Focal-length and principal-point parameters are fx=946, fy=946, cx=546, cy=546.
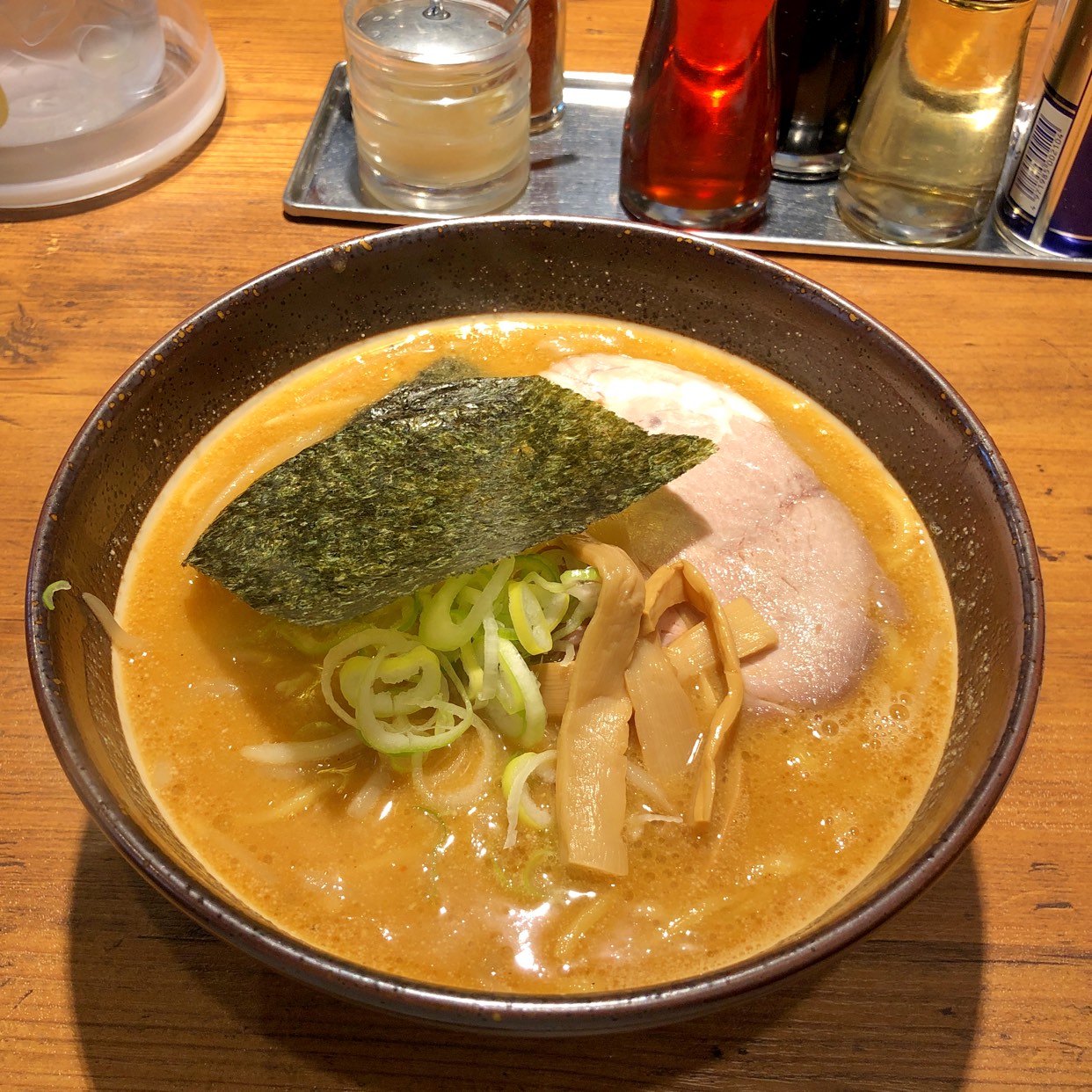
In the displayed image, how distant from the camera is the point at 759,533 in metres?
1.29

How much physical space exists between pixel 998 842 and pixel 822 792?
0.87ft

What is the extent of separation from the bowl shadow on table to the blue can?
1.44 metres

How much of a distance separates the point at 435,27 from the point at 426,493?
48.9 inches

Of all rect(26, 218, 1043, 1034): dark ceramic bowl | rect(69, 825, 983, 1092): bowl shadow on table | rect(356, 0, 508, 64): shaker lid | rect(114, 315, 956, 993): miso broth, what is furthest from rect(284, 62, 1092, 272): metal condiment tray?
rect(69, 825, 983, 1092): bowl shadow on table

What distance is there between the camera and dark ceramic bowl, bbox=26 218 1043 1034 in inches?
30.5

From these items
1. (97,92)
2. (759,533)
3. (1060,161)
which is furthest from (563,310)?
(97,92)

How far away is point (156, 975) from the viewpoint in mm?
997

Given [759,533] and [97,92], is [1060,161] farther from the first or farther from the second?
[97,92]

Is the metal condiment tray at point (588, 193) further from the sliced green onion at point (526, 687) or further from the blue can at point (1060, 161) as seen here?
the sliced green onion at point (526, 687)

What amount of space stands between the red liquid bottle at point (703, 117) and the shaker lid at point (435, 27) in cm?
31

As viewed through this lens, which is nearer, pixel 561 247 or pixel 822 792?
pixel 822 792

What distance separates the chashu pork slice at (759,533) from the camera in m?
1.17

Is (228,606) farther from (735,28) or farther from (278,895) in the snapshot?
(735,28)

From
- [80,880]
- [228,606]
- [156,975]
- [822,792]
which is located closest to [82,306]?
[228,606]
